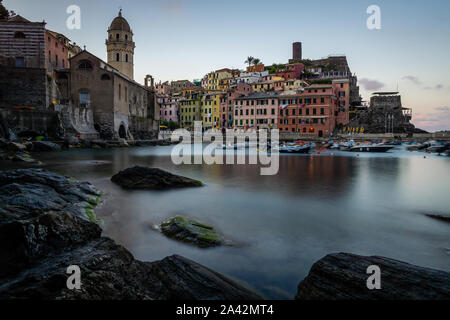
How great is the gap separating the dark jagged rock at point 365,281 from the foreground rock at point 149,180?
32.9 feet

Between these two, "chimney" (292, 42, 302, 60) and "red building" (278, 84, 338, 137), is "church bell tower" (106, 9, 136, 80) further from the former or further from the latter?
"chimney" (292, 42, 302, 60)

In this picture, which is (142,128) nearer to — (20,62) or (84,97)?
(84,97)

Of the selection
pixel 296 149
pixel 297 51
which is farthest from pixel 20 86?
pixel 297 51

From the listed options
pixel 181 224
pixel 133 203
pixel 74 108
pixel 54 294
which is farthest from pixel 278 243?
pixel 74 108

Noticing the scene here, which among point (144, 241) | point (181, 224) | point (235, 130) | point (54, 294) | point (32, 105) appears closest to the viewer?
point (54, 294)

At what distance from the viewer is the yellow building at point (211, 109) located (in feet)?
257

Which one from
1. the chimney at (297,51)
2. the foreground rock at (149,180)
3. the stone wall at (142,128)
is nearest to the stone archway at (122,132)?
the stone wall at (142,128)

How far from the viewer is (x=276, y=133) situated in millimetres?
65188

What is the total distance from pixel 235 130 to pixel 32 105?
4406 centimetres

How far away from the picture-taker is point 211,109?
79.7 metres

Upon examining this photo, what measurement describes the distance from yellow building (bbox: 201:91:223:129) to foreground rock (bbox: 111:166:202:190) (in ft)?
211

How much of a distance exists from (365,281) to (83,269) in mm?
3860

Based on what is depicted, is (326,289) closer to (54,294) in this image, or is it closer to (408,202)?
(54,294)

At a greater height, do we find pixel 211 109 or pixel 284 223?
pixel 211 109
